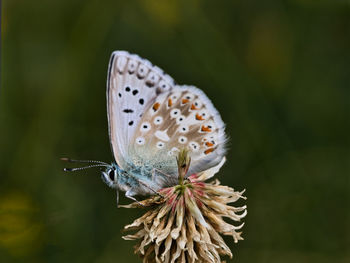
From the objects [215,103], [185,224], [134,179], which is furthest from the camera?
[215,103]

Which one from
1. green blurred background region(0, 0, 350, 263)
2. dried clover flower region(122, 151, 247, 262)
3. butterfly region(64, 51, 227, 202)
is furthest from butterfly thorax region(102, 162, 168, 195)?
green blurred background region(0, 0, 350, 263)

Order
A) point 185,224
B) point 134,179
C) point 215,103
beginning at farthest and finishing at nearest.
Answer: point 215,103 < point 134,179 < point 185,224

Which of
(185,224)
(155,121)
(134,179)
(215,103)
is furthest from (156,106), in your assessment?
(215,103)

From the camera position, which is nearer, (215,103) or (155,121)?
(155,121)

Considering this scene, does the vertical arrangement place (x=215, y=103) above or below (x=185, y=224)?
above

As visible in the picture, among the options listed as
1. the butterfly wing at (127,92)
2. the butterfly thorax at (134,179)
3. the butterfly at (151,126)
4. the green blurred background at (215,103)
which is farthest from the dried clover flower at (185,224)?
the green blurred background at (215,103)

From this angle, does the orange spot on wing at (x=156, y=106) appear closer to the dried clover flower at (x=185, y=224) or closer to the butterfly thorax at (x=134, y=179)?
the butterfly thorax at (x=134, y=179)

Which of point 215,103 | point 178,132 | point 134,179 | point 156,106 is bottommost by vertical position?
point 134,179

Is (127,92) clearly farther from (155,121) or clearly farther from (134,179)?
(134,179)
